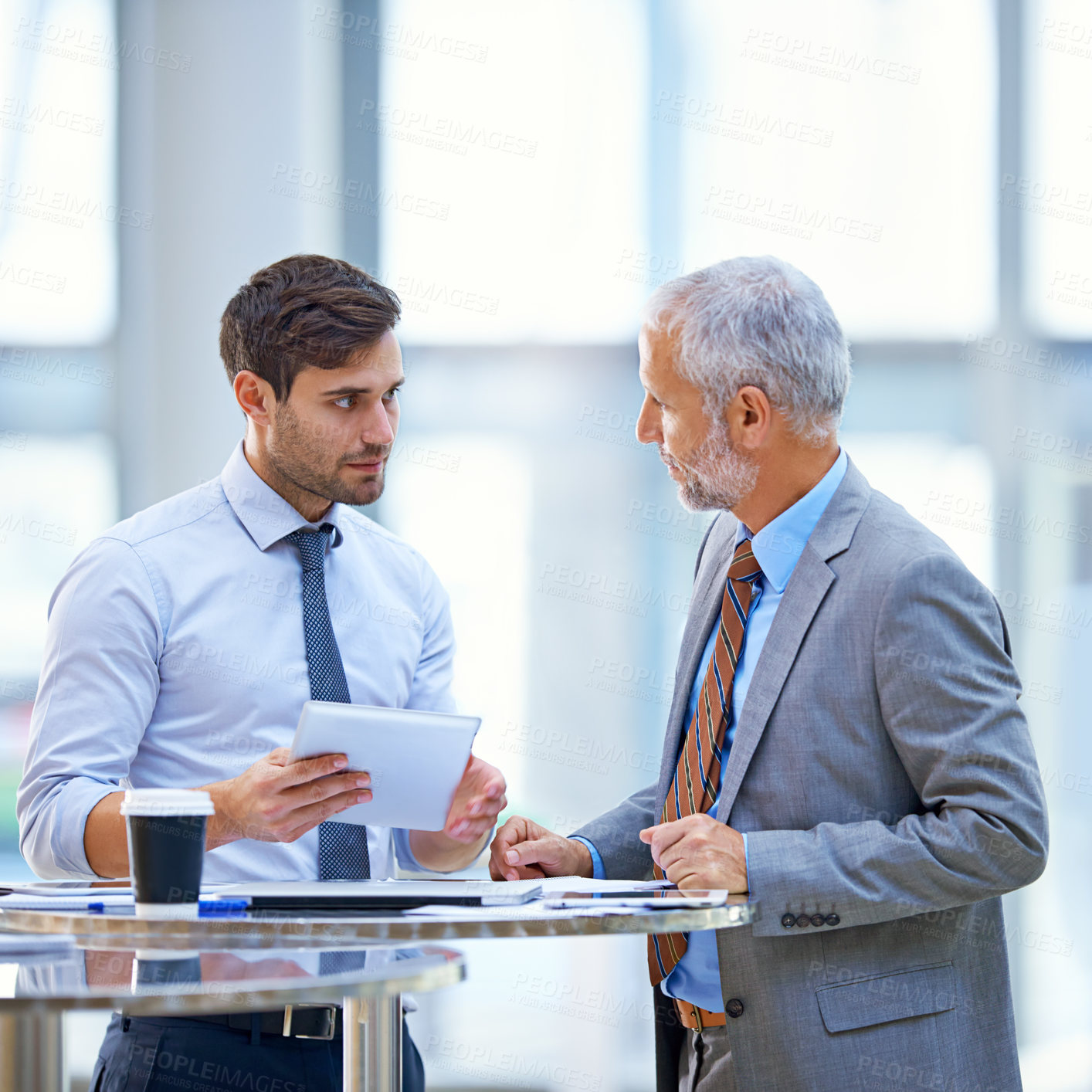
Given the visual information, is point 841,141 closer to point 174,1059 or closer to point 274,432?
point 274,432

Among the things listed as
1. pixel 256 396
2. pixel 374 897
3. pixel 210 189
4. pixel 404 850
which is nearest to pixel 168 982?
pixel 374 897

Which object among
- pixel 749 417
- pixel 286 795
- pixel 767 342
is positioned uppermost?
pixel 767 342

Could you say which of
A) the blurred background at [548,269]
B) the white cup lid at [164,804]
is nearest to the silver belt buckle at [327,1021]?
the white cup lid at [164,804]

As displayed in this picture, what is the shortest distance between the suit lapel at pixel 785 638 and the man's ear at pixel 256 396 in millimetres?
1029

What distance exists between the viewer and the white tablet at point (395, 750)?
1432 millimetres

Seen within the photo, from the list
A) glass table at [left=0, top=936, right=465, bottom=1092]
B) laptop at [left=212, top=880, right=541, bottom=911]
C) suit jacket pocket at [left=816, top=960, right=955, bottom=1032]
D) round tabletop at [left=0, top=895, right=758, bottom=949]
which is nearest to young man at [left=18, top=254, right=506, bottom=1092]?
laptop at [left=212, top=880, right=541, bottom=911]

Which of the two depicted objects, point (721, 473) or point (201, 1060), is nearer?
point (201, 1060)

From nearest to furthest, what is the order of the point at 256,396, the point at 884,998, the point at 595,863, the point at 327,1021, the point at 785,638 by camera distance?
the point at 884,998 < the point at 785,638 < the point at 327,1021 < the point at 595,863 < the point at 256,396

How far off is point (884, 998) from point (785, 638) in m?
0.50

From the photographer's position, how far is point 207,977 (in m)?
1.02

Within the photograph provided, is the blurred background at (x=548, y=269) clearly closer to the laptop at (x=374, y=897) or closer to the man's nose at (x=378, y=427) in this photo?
the man's nose at (x=378, y=427)

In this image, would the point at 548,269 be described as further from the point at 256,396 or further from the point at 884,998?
the point at 884,998

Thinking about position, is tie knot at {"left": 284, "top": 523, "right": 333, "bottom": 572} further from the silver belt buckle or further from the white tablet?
the silver belt buckle

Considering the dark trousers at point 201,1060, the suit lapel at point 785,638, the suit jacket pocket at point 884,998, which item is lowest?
the dark trousers at point 201,1060
